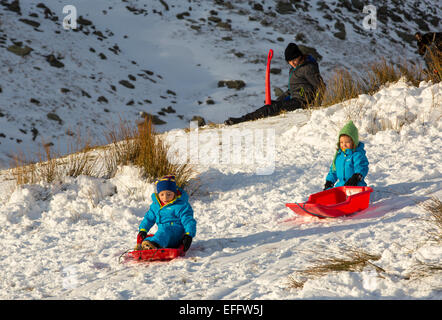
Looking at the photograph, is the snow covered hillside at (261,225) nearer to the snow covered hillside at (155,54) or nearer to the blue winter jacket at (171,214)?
the blue winter jacket at (171,214)

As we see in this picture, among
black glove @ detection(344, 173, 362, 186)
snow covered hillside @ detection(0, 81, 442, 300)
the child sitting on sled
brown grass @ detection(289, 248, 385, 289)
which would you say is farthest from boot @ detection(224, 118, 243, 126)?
brown grass @ detection(289, 248, 385, 289)

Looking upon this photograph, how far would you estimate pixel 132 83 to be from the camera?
14.3m

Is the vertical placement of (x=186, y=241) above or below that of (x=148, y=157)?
below

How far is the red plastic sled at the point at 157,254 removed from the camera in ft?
10.3

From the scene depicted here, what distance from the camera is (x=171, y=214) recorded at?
3475 millimetres

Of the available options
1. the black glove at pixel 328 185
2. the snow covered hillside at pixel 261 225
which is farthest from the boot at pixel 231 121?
the black glove at pixel 328 185

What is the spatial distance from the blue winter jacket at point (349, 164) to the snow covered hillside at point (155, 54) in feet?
21.2

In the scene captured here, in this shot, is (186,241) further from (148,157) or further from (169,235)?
(148,157)

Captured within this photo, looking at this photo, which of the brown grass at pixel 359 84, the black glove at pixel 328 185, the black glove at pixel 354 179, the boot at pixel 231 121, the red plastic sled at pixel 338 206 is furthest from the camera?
the boot at pixel 231 121

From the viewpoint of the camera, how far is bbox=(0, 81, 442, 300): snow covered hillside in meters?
2.52

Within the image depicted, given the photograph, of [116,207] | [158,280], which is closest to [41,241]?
[116,207]

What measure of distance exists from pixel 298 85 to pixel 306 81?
0.15 meters

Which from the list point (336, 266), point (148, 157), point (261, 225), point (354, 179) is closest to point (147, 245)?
point (261, 225)
